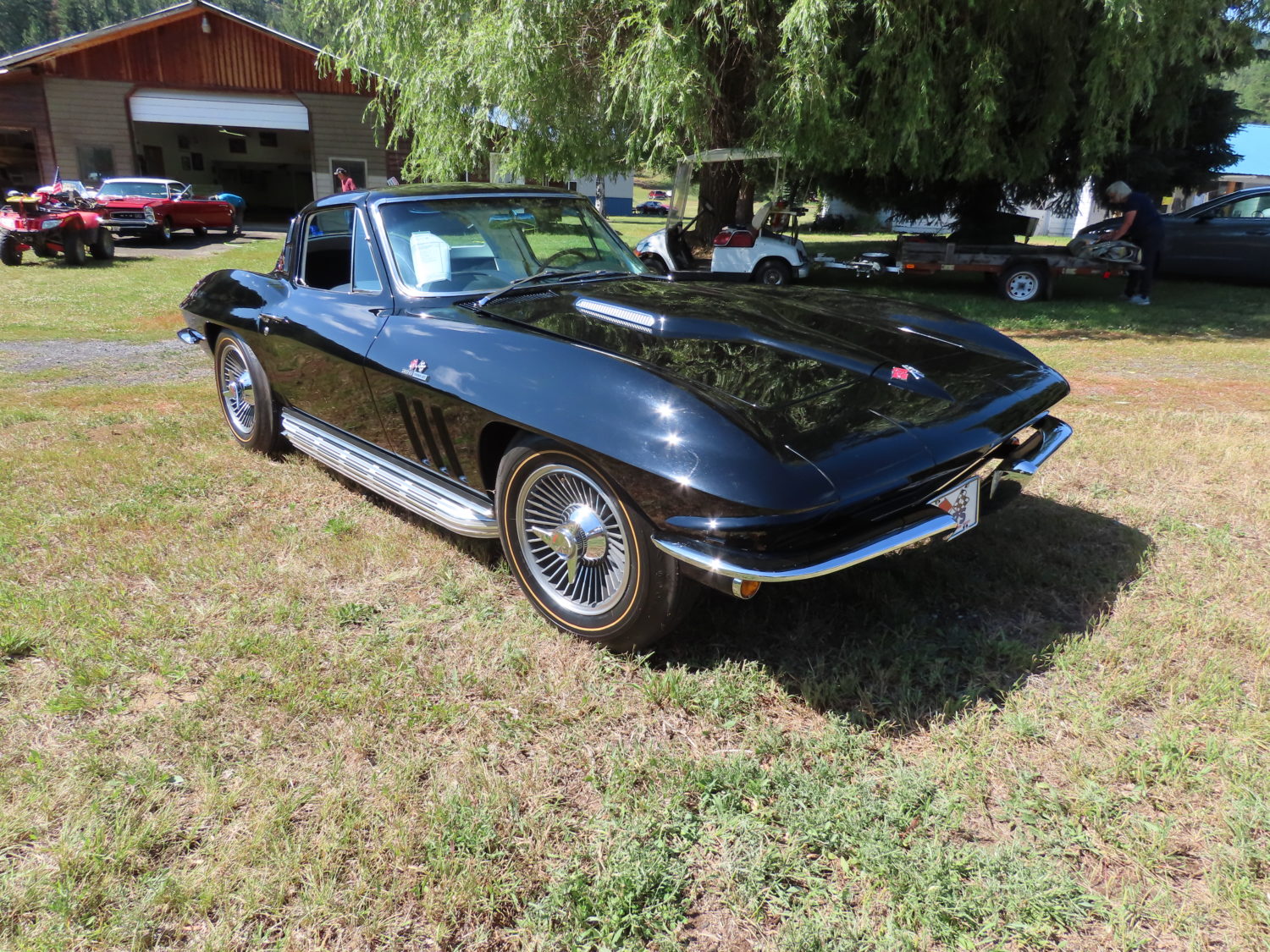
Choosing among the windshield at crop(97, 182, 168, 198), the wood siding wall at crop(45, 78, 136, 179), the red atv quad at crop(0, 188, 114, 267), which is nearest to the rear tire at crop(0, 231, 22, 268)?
the red atv quad at crop(0, 188, 114, 267)

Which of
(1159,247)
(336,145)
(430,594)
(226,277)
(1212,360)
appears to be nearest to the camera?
(430,594)

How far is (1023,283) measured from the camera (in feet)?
38.9

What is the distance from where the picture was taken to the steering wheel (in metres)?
3.96

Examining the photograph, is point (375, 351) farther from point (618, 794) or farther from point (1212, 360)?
point (1212, 360)

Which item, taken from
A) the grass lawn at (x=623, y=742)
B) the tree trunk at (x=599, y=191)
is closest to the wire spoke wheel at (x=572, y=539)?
the grass lawn at (x=623, y=742)

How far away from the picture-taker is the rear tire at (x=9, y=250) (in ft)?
50.3

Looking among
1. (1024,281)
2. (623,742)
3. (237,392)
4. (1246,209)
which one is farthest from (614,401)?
(1246,209)

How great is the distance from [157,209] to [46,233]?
14.3 ft

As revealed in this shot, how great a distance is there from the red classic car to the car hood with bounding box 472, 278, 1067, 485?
19.1 m

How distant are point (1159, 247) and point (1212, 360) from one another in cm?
430

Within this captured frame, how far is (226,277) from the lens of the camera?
501cm

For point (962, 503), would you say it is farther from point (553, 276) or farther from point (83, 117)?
point (83, 117)

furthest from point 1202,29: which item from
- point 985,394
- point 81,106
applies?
point 81,106

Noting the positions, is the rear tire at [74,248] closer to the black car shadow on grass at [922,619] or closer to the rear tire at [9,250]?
the rear tire at [9,250]
